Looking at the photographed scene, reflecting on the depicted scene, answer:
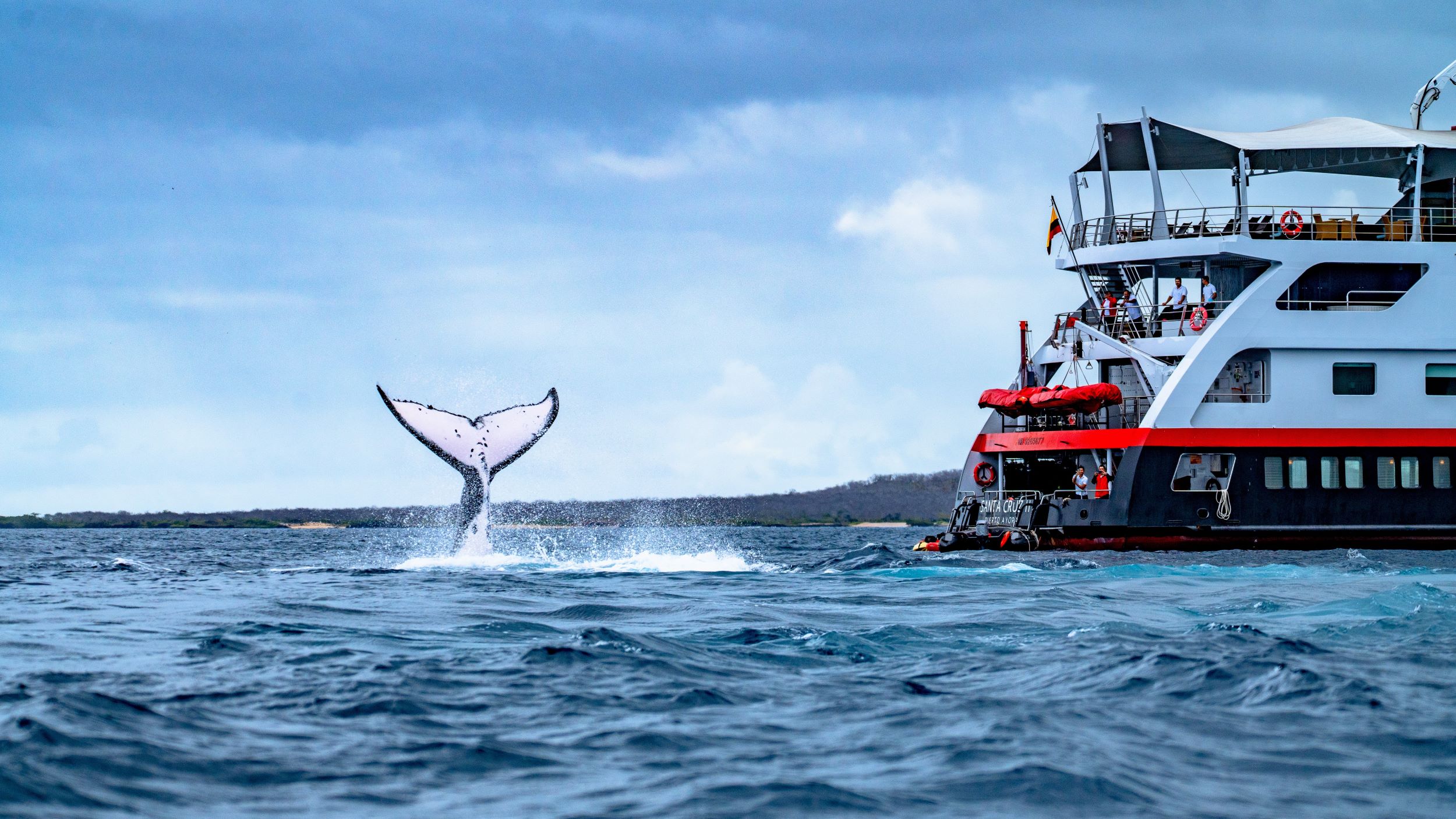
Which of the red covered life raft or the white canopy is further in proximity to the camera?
the white canopy

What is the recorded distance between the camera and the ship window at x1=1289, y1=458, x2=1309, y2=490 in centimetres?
3428

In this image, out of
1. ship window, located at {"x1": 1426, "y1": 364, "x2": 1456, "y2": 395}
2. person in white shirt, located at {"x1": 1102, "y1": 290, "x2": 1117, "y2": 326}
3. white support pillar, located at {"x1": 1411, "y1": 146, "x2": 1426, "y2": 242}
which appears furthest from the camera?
person in white shirt, located at {"x1": 1102, "y1": 290, "x2": 1117, "y2": 326}

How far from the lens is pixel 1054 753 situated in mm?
8844

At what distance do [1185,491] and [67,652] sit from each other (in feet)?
87.4

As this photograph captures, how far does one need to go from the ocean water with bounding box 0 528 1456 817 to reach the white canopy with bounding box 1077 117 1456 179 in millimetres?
20748

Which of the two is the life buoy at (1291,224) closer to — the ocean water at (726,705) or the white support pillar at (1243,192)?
the white support pillar at (1243,192)

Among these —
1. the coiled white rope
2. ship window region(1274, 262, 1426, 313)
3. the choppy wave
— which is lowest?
the choppy wave

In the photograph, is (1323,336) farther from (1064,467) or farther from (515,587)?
(515,587)

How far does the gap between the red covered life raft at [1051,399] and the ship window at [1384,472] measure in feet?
20.8

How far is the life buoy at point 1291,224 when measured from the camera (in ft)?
119

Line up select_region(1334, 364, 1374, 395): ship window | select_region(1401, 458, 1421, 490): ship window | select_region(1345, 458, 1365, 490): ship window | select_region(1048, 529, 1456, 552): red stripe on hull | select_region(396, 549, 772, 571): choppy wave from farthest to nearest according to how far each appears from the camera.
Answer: select_region(1334, 364, 1374, 395): ship window, select_region(1401, 458, 1421, 490): ship window, select_region(1345, 458, 1365, 490): ship window, select_region(1048, 529, 1456, 552): red stripe on hull, select_region(396, 549, 772, 571): choppy wave

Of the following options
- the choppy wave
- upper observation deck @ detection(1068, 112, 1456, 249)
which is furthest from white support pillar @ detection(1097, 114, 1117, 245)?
the choppy wave

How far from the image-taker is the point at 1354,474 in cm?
3472

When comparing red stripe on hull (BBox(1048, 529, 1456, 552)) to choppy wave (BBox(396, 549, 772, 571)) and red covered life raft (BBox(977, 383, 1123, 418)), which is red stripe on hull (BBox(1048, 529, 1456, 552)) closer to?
red covered life raft (BBox(977, 383, 1123, 418))
